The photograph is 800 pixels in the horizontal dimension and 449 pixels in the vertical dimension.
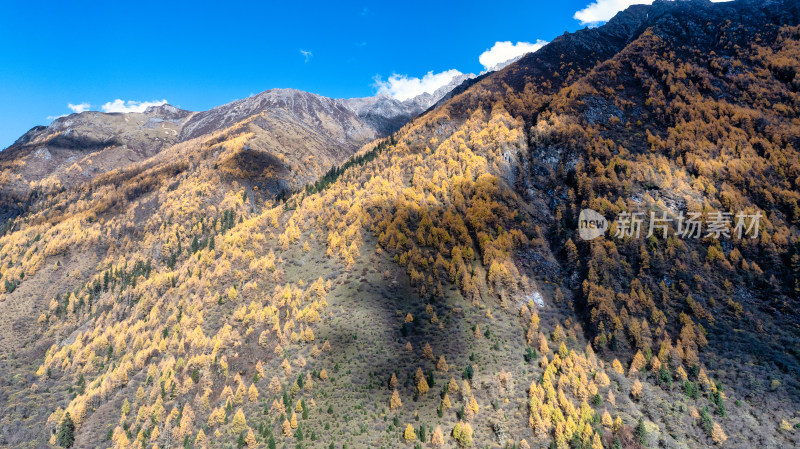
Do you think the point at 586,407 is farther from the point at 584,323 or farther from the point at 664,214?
the point at 664,214

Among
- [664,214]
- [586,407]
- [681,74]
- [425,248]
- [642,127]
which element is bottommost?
[586,407]

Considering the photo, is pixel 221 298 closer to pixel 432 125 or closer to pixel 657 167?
pixel 432 125

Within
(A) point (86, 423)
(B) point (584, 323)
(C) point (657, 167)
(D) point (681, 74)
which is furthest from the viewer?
(D) point (681, 74)

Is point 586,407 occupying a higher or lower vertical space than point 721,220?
lower

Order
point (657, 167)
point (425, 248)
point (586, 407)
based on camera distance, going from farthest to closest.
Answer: point (657, 167) < point (425, 248) < point (586, 407)

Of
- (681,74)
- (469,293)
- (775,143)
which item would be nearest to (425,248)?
(469,293)

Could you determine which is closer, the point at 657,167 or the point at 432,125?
the point at 657,167
